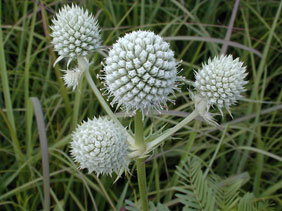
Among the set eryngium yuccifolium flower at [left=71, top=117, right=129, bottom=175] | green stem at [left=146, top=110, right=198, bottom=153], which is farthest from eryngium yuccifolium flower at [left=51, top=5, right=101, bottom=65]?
green stem at [left=146, top=110, right=198, bottom=153]

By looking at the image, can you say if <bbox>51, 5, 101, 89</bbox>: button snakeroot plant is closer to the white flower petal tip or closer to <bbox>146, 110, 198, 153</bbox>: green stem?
the white flower petal tip

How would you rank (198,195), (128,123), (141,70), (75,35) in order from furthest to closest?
1. (128,123)
2. (198,195)
3. (75,35)
4. (141,70)

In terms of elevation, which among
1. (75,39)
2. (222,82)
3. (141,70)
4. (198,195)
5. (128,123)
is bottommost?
(198,195)

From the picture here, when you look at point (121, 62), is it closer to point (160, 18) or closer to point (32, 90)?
point (32, 90)

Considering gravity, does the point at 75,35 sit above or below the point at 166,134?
→ above

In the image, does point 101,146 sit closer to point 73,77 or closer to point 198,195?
point 73,77

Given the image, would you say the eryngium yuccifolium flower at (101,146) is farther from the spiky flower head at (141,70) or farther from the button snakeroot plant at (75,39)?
the button snakeroot plant at (75,39)

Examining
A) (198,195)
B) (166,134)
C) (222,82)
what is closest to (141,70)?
(166,134)
